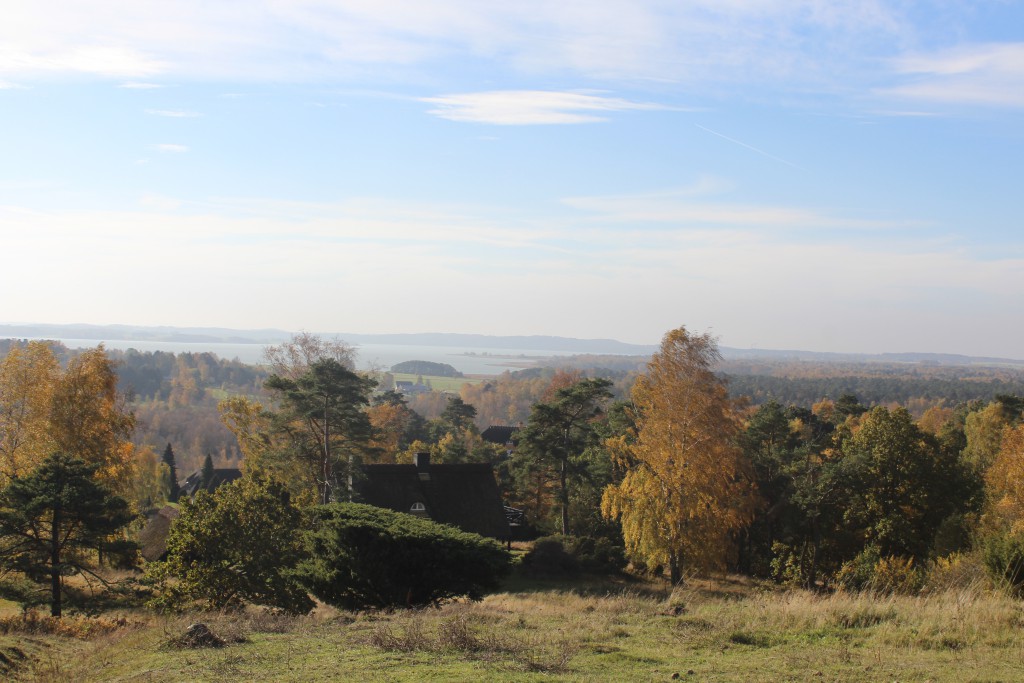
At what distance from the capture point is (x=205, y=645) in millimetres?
10992


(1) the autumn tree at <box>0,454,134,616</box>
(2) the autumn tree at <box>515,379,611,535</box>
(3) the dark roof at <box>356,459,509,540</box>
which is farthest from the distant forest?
(1) the autumn tree at <box>0,454,134,616</box>

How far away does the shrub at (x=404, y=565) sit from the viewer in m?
16.1

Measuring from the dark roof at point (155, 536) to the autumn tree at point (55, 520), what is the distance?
11252mm

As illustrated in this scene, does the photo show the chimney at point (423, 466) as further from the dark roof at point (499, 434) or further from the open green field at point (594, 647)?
the dark roof at point (499, 434)

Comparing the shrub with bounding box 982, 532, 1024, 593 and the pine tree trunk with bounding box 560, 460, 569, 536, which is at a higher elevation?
the shrub with bounding box 982, 532, 1024, 593

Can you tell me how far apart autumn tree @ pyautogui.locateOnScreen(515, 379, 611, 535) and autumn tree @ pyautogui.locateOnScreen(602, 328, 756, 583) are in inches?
422

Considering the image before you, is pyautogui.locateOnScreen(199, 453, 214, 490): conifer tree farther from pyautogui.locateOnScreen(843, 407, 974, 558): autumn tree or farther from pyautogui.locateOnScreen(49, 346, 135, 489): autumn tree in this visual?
pyautogui.locateOnScreen(843, 407, 974, 558): autumn tree

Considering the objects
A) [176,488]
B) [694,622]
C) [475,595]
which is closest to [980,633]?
[694,622]

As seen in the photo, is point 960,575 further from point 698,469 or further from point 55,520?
point 55,520

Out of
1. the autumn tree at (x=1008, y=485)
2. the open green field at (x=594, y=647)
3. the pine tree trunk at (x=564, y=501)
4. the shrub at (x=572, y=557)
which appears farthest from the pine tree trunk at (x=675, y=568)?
the open green field at (x=594, y=647)

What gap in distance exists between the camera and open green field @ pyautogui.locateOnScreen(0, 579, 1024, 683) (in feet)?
27.4

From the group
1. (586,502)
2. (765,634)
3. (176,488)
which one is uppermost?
(765,634)

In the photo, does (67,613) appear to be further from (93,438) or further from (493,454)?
(493,454)

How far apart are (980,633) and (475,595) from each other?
9.37 m
